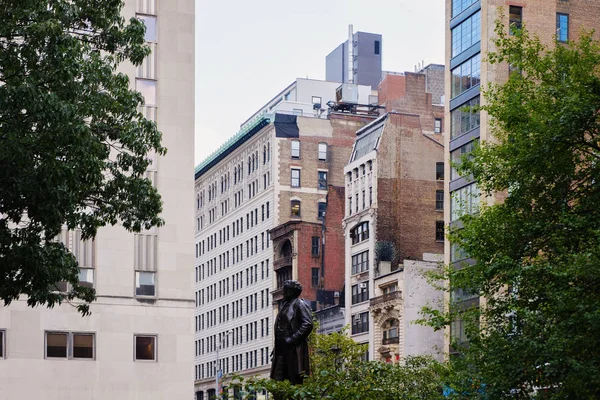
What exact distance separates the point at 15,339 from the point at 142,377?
6.42 metres

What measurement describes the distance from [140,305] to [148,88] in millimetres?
11373

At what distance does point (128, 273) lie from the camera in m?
59.7

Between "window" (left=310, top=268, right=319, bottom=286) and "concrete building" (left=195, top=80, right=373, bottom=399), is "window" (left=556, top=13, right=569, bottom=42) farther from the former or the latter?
"window" (left=310, top=268, right=319, bottom=286)

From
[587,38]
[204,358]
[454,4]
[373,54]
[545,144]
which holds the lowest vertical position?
[204,358]

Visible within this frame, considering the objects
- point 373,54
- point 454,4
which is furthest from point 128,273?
point 373,54

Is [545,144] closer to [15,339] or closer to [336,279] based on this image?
[15,339]

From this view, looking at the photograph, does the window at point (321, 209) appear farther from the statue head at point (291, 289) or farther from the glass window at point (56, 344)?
the statue head at point (291, 289)

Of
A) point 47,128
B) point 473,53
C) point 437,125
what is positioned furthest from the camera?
point 437,125

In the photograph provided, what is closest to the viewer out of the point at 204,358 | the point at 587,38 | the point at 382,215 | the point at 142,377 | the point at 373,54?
the point at 587,38

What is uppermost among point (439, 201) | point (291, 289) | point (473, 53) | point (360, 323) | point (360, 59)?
point (360, 59)

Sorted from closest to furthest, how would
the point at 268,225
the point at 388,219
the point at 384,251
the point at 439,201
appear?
the point at 384,251 < the point at 388,219 < the point at 439,201 < the point at 268,225

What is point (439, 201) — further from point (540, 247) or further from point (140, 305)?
point (540, 247)

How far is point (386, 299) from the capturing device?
4102 inches

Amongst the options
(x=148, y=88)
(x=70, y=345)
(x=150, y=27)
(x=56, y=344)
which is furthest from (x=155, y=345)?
(x=150, y=27)
